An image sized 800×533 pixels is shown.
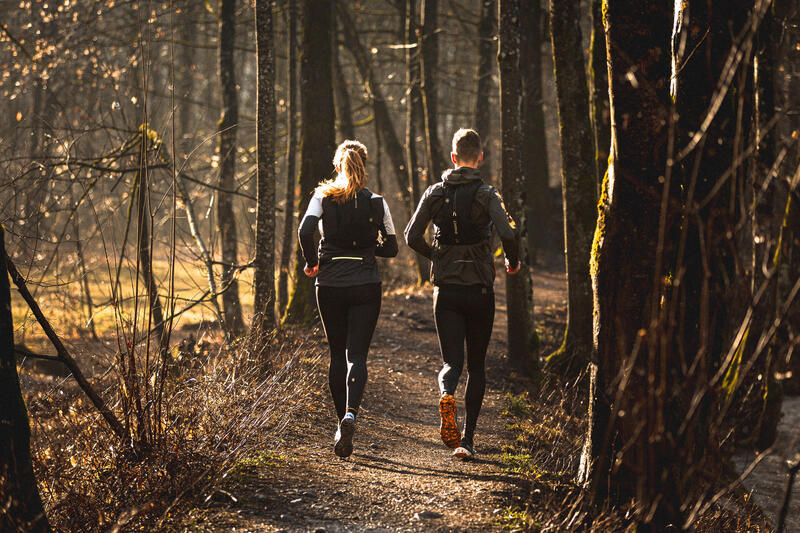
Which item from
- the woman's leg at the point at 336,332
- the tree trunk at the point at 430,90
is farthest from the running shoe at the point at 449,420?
the tree trunk at the point at 430,90

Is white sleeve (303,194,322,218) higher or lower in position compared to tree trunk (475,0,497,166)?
lower

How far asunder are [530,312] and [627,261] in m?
5.05

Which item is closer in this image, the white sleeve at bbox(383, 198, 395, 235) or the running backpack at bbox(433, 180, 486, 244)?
the running backpack at bbox(433, 180, 486, 244)

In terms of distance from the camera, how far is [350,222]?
5.45 m

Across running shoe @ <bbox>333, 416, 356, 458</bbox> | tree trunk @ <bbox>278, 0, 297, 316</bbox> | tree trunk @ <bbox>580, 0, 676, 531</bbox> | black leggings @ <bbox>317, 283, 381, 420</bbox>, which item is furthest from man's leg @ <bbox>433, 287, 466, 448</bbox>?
tree trunk @ <bbox>278, 0, 297, 316</bbox>

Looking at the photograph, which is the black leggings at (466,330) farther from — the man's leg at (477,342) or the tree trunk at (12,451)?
the tree trunk at (12,451)

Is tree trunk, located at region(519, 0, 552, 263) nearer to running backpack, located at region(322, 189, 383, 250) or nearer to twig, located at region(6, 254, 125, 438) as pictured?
running backpack, located at region(322, 189, 383, 250)

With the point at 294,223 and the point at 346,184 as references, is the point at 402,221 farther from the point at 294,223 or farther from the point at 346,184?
the point at 346,184

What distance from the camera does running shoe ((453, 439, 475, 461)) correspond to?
546 centimetres

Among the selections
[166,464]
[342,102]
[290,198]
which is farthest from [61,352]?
[342,102]

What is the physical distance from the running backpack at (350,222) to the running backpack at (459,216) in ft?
1.81

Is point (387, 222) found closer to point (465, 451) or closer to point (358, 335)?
point (358, 335)

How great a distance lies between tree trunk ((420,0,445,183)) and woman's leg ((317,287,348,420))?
10.3 meters

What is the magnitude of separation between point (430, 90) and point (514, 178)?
6.95 meters
